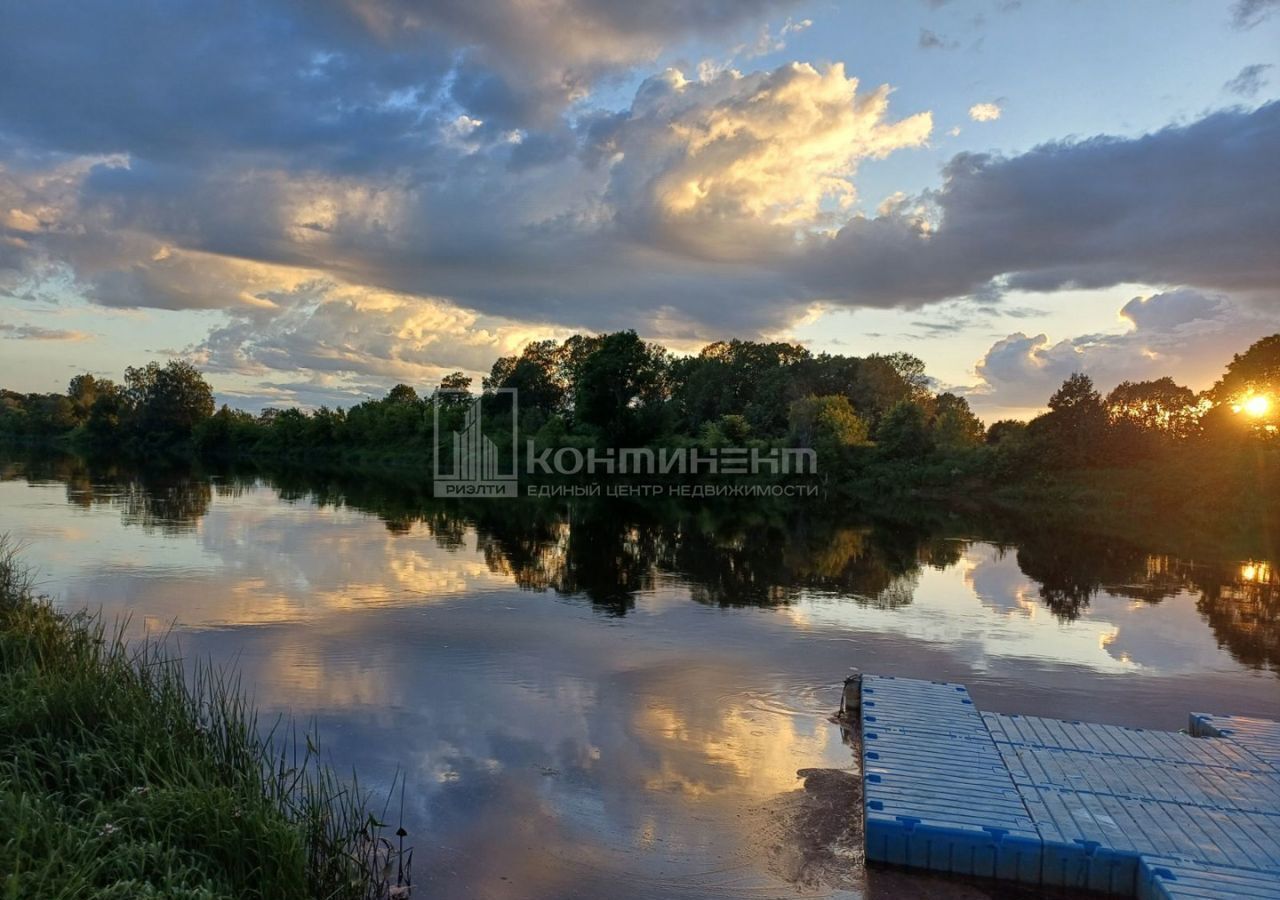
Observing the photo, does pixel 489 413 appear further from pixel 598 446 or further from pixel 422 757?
pixel 422 757

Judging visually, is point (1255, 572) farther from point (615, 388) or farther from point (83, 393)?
point (83, 393)

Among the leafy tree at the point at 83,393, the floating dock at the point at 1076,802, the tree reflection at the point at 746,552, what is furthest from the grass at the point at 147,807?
the leafy tree at the point at 83,393

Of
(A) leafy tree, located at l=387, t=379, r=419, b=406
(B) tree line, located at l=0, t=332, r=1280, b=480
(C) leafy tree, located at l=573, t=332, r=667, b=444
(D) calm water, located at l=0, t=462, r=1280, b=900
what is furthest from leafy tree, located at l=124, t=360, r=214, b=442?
(D) calm water, located at l=0, t=462, r=1280, b=900

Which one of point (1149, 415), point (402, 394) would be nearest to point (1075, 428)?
point (1149, 415)

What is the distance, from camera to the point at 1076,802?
6141 mm

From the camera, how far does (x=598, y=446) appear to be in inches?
2030

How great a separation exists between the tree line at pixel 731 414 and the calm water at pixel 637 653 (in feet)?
62.6

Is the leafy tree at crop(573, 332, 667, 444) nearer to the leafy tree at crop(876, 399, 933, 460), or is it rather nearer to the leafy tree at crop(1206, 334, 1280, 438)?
the leafy tree at crop(876, 399, 933, 460)

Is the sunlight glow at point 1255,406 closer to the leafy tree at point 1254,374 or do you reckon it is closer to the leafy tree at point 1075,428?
the leafy tree at point 1254,374

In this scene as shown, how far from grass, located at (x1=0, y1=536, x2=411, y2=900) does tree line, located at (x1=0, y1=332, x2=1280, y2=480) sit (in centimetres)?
4226

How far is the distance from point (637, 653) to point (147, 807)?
290 inches

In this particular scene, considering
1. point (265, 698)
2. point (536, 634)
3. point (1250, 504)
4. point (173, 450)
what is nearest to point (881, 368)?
point (1250, 504)

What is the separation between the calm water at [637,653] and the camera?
6.21 meters

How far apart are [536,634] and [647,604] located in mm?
3041
